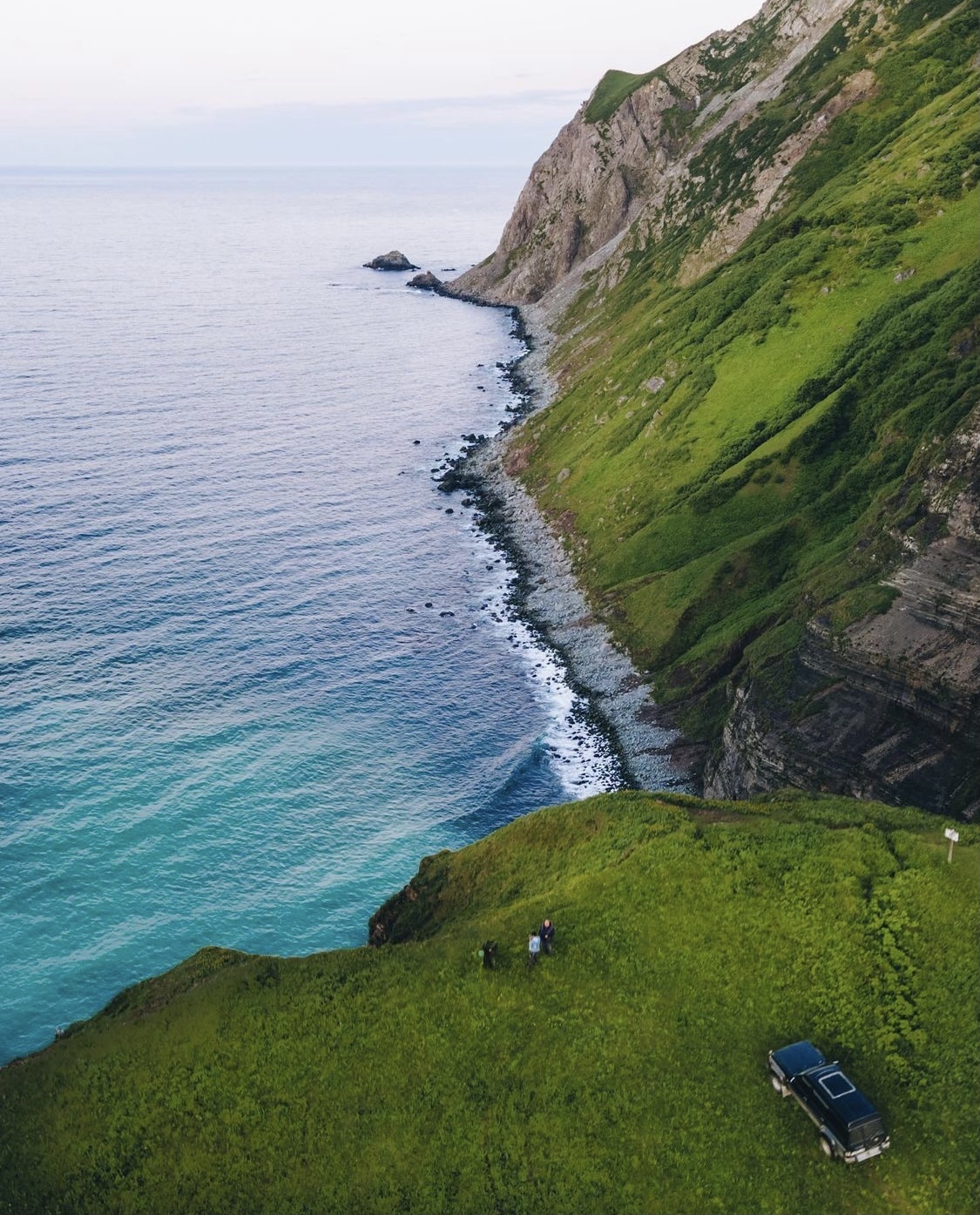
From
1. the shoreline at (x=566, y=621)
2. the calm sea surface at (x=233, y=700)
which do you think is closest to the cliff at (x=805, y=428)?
the shoreline at (x=566, y=621)

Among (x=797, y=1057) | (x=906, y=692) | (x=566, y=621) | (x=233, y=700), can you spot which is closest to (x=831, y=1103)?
(x=797, y=1057)

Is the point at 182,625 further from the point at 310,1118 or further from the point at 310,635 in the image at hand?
the point at 310,1118

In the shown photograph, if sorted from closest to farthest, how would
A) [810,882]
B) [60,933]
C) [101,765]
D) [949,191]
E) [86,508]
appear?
1. [810,882]
2. [60,933]
3. [101,765]
4. [949,191]
5. [86,508]

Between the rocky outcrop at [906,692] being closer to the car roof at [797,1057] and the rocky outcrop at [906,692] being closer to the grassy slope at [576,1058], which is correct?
the grassy slope at [576,1058]

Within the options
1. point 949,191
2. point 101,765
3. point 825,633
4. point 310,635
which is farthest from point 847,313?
point 101,765

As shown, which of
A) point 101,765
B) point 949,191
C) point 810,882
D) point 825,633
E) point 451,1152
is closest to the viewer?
point 451,1152

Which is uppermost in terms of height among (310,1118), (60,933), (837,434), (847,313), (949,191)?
(949,191)

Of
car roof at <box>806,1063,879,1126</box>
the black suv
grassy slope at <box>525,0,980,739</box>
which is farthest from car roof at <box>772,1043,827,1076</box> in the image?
grassy slope at <box>525,0,980,739</box>

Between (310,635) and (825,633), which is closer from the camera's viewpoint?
(825,633)

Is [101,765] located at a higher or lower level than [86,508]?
lower
